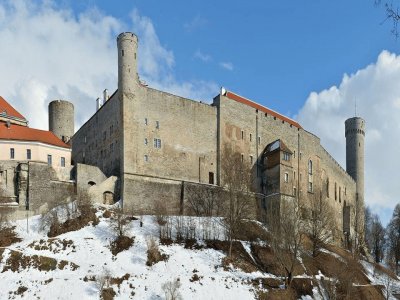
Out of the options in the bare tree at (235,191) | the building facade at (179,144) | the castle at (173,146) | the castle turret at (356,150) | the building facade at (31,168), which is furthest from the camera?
the castle turret at (356,150)

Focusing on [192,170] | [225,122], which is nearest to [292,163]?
[225,122]

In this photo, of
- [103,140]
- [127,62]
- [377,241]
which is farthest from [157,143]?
[377,241]

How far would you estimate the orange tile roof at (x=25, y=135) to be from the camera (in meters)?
54.8

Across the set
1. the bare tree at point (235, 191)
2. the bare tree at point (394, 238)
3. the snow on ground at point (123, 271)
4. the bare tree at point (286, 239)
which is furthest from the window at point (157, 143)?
the bare tree at point (394, 238)

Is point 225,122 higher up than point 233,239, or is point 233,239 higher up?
point 225,122

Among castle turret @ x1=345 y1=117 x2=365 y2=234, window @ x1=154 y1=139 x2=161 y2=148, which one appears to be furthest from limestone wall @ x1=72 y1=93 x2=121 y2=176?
castle turret @ x1=345 y1=117 x2=365 y2=234

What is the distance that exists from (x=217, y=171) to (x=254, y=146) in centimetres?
741

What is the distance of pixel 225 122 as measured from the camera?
216ft

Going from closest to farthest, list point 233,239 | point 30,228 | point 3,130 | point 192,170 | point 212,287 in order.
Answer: point 212,287
point 30,228
point 233,239
point 3,130
point 192,170

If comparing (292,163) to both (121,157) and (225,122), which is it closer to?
(225,122)

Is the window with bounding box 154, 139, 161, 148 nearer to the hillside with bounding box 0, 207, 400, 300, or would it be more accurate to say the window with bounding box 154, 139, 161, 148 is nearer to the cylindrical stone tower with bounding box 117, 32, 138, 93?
the cylindrical stone tower with bounding box 117, 32, 138, 93

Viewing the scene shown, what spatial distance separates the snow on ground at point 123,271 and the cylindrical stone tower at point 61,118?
79.9 ft

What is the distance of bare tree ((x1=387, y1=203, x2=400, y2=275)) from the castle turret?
10.3m

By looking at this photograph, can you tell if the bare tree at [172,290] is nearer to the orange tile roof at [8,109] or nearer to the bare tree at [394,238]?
the orange tile roof at [8,109]
